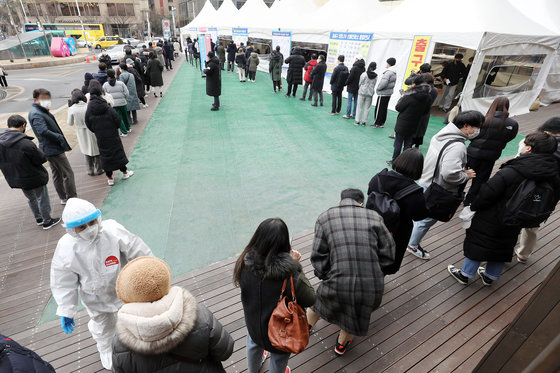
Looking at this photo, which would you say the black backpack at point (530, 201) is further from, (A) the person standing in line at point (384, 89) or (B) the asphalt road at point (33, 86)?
(B) the asphalt road at point (33, 86)

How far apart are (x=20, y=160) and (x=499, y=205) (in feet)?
17.1

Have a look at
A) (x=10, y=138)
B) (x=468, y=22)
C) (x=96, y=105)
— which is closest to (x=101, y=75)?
(x=96, y=105)

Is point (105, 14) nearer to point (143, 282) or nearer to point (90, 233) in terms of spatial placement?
point (90, 233)

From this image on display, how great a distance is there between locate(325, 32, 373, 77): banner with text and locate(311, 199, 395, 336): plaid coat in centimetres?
865

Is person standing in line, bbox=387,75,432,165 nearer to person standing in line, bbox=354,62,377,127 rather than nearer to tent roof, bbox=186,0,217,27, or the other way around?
person standing in line, bbox=354,62,377,127

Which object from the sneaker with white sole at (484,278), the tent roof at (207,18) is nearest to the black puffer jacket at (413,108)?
the sneaker with white sole at (484,278)

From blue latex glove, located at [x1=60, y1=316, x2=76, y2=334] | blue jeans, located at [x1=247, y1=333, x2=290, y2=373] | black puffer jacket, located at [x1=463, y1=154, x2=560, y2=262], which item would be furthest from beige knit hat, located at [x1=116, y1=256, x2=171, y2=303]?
black puffer jacket, located at [x1=463, y1=154, x2=560, y2=262]

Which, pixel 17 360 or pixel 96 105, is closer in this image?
pixel 17 360

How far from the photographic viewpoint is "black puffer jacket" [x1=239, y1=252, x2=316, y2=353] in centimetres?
146

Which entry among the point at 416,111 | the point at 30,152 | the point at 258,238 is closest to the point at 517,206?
the point at 258,238

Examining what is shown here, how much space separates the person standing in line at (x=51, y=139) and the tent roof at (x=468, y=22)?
8.32 m

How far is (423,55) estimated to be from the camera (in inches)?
289

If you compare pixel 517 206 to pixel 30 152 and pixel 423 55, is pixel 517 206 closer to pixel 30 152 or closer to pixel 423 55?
pixel 30 152

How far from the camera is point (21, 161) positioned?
342 cm
